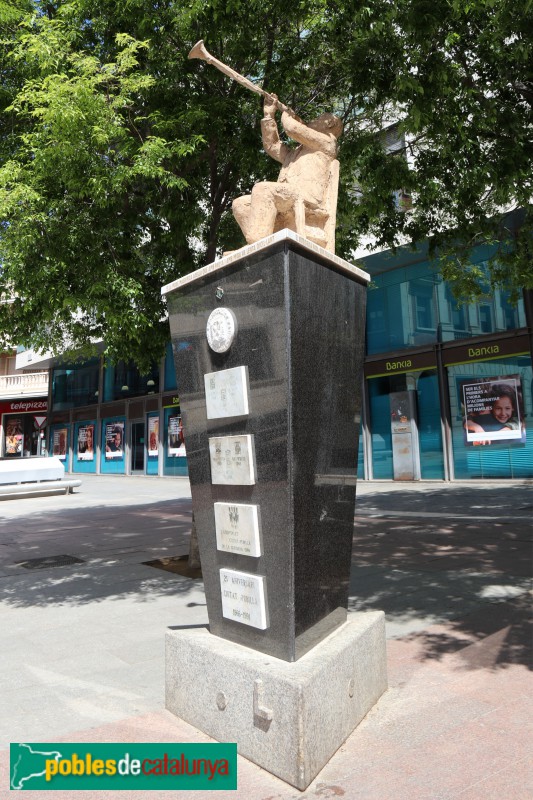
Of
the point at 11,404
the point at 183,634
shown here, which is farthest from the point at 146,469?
the point at 183,634

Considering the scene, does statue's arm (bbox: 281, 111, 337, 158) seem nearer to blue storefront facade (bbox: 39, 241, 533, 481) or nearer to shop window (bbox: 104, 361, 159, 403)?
blue storefront facade (bbox: 39, 241, 533, 481)

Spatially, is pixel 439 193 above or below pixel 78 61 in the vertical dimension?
below

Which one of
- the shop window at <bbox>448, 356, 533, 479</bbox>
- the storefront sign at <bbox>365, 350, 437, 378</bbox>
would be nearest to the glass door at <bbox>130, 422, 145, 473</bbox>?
the storefront sign at <bbox>365, 350, 437, 378</bbox>

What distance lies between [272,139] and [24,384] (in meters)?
41.5

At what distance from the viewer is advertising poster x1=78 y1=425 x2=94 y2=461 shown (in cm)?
3347

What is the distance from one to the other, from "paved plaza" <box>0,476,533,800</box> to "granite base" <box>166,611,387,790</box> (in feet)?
0.27

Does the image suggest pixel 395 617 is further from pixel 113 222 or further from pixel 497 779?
pixel 113 222

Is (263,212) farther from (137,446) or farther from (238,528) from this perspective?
(137,446)

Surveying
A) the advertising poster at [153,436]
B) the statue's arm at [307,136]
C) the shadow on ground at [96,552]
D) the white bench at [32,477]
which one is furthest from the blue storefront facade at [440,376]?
the statue's arm at [307,136]

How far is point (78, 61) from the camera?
259 inches

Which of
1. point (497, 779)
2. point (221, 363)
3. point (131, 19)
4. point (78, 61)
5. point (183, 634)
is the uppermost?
point (131, 19)

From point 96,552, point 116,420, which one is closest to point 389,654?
point 96,552

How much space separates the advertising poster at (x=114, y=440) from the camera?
102 feet

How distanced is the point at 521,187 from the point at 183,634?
6533 millimetres
